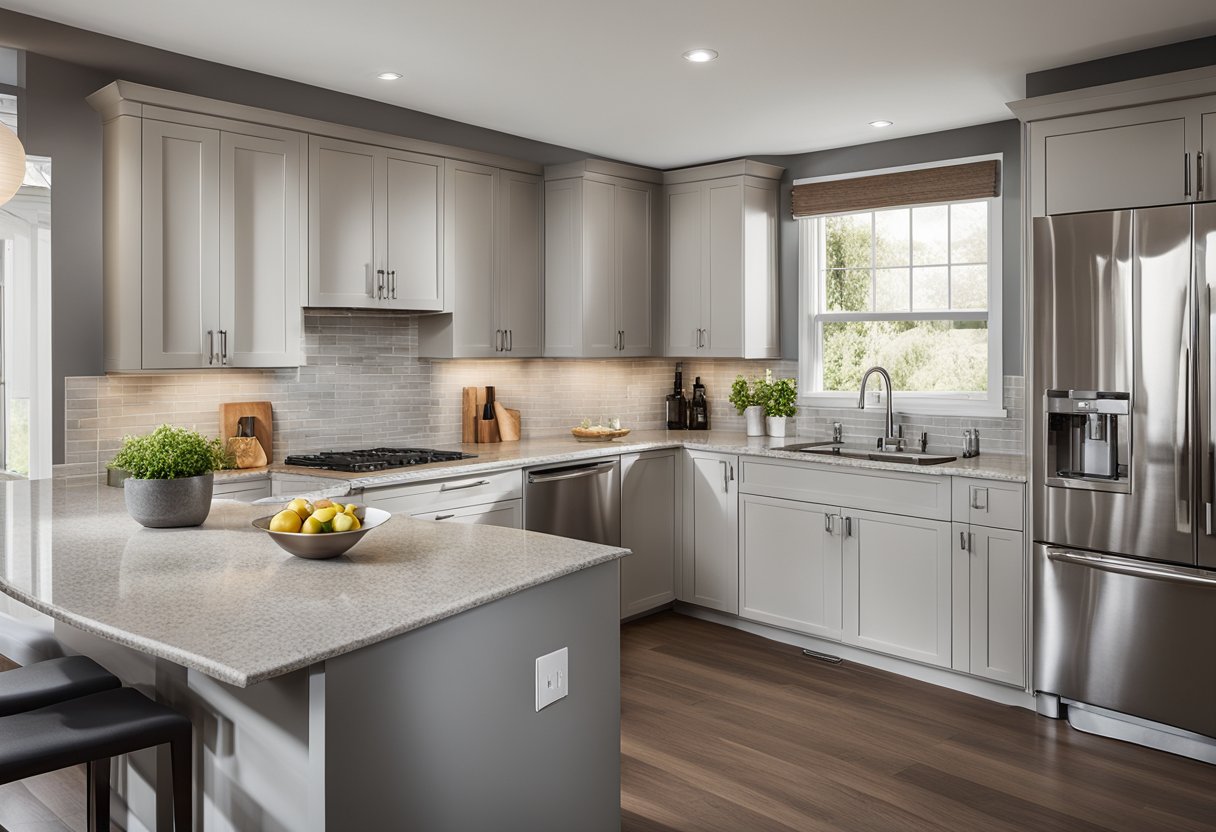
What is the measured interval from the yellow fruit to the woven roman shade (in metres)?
3.75

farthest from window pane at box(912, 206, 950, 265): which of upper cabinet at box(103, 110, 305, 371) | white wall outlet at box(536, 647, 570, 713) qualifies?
white wall outlet at box(536, 647, 570, 713)

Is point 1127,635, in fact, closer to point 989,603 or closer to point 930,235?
point 989,603

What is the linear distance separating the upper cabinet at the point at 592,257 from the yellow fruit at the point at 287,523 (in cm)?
293

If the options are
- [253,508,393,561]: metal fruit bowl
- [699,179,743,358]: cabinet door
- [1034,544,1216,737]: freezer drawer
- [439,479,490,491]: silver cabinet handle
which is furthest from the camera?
[699,179,743,358]: cabinet door

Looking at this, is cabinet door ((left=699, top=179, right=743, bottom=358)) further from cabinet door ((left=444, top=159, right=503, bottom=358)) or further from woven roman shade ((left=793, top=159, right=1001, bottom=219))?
cabinet door ((left=444, top=159, right=503, bottom=358))

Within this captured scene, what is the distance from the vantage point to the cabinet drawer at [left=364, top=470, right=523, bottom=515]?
3693 mm

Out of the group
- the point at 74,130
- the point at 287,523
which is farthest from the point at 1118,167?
the point at 74,130

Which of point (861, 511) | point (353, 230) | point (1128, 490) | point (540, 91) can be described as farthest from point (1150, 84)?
point (353, 230)

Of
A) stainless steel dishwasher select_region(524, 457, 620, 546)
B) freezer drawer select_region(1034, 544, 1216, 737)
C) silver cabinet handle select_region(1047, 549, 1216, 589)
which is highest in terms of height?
stainless steel dishwasher select_region(524, 457, 620, 546)

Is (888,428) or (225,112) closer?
(225,112)

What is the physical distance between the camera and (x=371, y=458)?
4035mm

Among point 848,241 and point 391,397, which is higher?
point 848,241

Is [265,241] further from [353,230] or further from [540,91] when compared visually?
[540,91]

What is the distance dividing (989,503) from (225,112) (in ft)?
11.5
